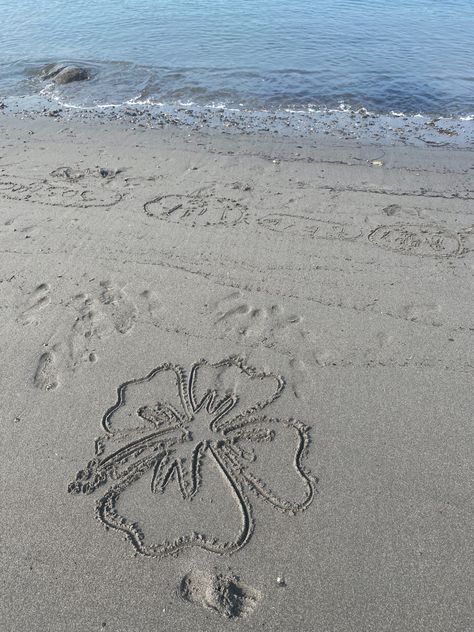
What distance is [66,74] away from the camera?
12.9 metres

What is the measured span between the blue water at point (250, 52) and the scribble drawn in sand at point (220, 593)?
33.9 ft

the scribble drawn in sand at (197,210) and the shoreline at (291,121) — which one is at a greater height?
the shoreline at (291,121)

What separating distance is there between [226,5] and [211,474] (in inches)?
852

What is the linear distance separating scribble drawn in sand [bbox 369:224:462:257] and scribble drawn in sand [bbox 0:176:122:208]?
3.85 m

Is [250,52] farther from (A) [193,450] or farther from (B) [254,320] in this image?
(A) [193,450]

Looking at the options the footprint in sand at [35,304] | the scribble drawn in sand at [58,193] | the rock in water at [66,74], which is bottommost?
the footprint in sand at [35,304]

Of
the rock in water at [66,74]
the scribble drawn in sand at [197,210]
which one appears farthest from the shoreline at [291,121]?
the scribble drawn in sand at [197,210]

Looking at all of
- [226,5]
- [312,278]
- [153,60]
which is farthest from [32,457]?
[226,5]

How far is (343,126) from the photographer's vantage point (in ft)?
33.5

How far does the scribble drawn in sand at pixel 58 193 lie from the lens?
7.22 meters

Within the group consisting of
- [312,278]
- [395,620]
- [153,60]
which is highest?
[153,60]

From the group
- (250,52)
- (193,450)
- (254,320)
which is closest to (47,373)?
(193,450)

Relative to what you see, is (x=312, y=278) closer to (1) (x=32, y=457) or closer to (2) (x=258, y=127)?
Answer: (1) (x=32, y=457)

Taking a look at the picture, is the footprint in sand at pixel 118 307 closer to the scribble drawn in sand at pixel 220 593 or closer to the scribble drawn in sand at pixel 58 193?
the scribble drawn in sand at pixel 58 193
